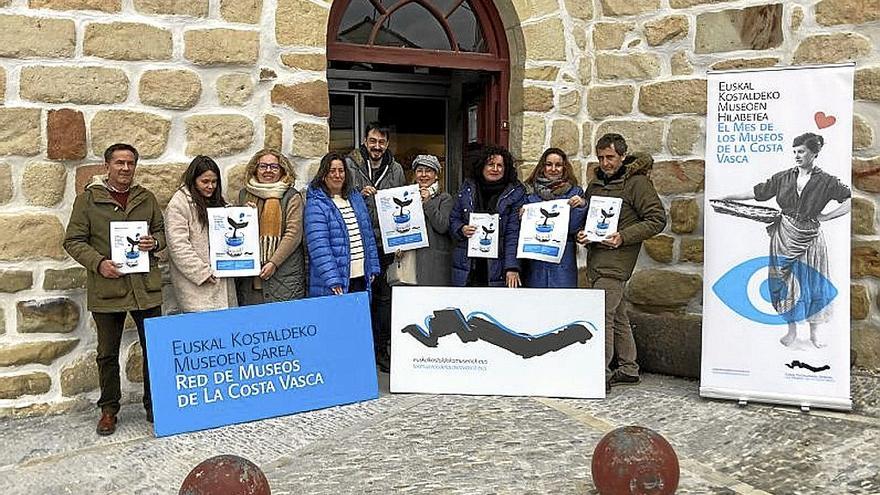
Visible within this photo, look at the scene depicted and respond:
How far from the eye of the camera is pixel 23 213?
4.64 meters

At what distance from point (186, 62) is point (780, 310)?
377 cm

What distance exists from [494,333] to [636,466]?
2049 millimetres

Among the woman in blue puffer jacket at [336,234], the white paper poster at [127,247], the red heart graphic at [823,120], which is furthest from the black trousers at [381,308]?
the red heart graphic at [823,120]

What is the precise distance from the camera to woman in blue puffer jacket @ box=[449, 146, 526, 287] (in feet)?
17.6

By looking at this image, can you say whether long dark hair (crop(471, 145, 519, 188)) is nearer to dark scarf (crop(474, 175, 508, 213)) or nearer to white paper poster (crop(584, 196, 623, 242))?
dark scarf (crop(474, 175, 508, 213))

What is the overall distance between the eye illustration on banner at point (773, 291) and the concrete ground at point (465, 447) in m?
0.53

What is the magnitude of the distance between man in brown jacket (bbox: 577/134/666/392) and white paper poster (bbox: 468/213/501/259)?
0.56 m

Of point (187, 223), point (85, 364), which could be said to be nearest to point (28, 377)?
→ point (85, 364)

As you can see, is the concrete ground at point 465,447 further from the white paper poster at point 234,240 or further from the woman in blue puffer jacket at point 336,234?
the white paper poster at point 234,240

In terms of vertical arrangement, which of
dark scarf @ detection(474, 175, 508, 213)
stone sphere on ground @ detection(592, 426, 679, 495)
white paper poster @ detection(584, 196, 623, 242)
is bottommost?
stone sphere on ground @ detection(592, 426, 679, 495)

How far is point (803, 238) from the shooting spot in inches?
185

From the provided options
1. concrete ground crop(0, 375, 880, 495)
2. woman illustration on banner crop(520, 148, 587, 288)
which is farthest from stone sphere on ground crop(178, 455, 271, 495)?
woman illustration on banner crop(520, 148, 587, 288)

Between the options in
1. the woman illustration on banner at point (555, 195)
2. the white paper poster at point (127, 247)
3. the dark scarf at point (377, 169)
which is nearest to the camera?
the white paper poster at point (127, 247)

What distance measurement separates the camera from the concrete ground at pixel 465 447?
3.64 m
